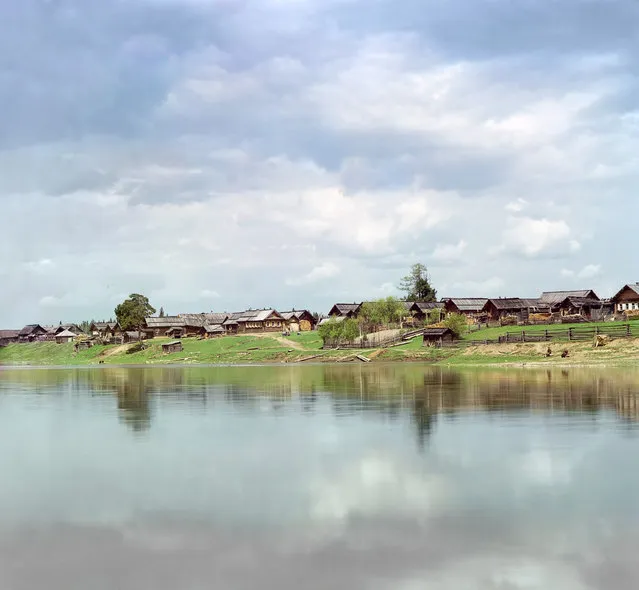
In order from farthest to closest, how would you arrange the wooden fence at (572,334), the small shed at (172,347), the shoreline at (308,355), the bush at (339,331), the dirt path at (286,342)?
1. the small shed at (172,347)
2. the dirt path at (286,342)
3. the bush at (339,331)
4. the wooden fence at (572,334)
5. the shoreline at (308,355)

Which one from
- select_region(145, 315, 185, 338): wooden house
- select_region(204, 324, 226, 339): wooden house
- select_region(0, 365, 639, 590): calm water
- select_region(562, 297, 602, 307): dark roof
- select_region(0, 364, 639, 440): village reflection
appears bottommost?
select_region(0, 364, 639, 440): village reflection

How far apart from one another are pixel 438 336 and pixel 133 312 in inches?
3465

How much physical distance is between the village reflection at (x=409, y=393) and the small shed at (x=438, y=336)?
2952 centimetres

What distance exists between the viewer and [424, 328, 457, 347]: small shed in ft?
334

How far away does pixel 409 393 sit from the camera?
48906 millimetres

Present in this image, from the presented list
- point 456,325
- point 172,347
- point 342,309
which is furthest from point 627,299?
point 172,347

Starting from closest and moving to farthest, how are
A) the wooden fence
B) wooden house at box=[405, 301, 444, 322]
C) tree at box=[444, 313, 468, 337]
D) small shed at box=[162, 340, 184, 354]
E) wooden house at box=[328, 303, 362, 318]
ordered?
the wooden fence
tree at box=[444, 313, 468, 337]
small shed at box=[162, 340, 184, 354]
wooden house at box=[405, 301, 444, 322]
wooden house at box=[328, 303, 362, 318]

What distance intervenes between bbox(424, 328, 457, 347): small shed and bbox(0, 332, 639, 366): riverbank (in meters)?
1.60

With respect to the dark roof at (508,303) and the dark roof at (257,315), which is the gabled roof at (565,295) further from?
the dark roof at (257,315)

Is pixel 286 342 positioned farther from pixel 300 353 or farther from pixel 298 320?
pixel 298 320

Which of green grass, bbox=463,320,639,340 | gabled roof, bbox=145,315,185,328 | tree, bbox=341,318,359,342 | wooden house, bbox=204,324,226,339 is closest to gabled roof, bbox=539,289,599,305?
green grass, bbox=463,320,639,340

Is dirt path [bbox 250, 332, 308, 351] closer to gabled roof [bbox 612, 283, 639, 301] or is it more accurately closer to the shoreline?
the shoreline

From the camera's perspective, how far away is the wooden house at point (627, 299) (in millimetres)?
112438

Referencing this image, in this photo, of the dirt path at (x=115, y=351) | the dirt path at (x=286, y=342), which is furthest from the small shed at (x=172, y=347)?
the dirt path at (x=286, y=342)
